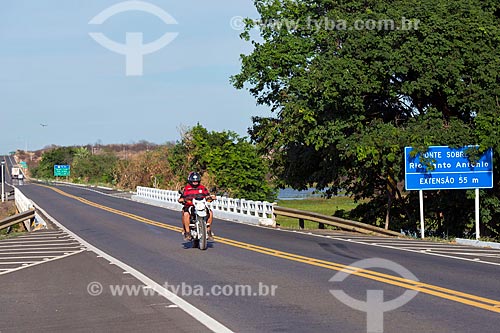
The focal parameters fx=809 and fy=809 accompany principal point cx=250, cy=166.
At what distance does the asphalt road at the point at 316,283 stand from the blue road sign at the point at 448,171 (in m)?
5.89

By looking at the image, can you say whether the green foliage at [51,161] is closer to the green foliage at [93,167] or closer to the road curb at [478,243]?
the green foliage at [93,167]

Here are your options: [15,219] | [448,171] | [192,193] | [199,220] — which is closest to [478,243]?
[448,171]

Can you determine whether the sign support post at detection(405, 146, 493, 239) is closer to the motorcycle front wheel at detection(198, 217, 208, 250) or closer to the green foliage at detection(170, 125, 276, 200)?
the motorcycle front wheel at detection(198, 217, 208, 250)

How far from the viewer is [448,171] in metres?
28.2

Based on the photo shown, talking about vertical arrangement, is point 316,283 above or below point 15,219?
below

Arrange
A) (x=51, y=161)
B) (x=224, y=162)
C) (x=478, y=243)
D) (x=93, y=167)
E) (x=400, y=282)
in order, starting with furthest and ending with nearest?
1. (x=51, y=161)
2. (x=93, y=167)
3. (x=224, y=162)
4. (x=478, y=243)
5. (x=400, y=282)

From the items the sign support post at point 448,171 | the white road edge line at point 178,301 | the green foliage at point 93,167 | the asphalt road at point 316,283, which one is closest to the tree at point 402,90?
the sign support post at point 448,171

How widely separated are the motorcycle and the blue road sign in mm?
10330

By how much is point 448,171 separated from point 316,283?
15898mm

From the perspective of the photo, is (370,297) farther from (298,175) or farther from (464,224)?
(298,175)

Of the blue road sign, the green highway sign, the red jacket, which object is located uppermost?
the green highway sign

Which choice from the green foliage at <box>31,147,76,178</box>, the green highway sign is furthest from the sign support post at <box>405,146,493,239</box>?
the green foliage at <box>31,147,76,178</box>

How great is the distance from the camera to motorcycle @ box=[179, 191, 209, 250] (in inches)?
764

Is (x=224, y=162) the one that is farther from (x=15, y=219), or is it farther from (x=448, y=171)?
(x=448, y=171)
